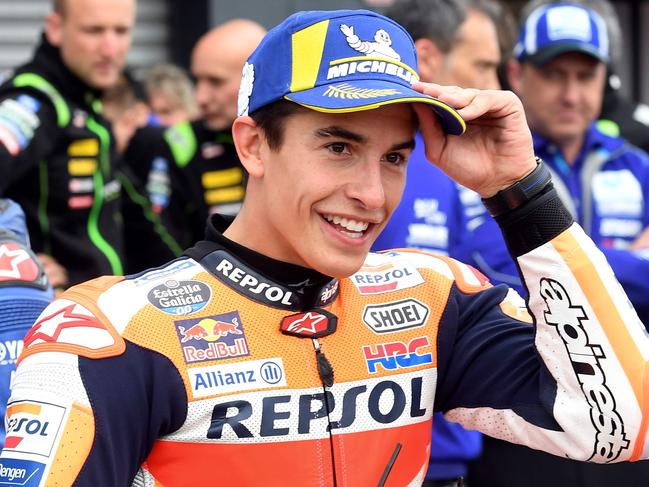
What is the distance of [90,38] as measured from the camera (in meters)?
5.54

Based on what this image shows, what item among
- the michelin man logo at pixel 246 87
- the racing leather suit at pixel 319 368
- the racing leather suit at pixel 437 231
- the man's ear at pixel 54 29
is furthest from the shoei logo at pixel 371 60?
the man's ear at pixel 54 29

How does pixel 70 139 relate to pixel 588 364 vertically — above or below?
below

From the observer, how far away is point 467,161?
2.61m

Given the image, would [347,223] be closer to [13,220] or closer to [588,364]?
[588,364]

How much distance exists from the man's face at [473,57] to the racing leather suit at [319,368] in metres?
1.78

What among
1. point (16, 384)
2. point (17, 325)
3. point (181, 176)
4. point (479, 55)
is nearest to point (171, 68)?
point (181, 176)

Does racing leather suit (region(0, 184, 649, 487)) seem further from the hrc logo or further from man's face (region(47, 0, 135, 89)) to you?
man's face (region(47, 0, 135, 89))

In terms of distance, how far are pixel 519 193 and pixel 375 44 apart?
0.43 metres

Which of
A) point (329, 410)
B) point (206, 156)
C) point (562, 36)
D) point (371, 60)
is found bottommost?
point (206, 156)

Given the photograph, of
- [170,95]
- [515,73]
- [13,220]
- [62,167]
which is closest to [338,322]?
[13,220]

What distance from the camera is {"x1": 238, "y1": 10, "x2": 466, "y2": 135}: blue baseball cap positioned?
7.89 feet

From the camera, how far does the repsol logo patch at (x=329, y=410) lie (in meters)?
2.37

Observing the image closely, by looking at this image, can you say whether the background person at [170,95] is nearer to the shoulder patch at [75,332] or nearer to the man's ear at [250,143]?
the man's ear at [250,143]

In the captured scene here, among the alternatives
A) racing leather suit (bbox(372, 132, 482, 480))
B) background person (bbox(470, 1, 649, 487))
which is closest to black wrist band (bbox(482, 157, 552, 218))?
racing leather suit (bbox(372, 132, 482, 480))
